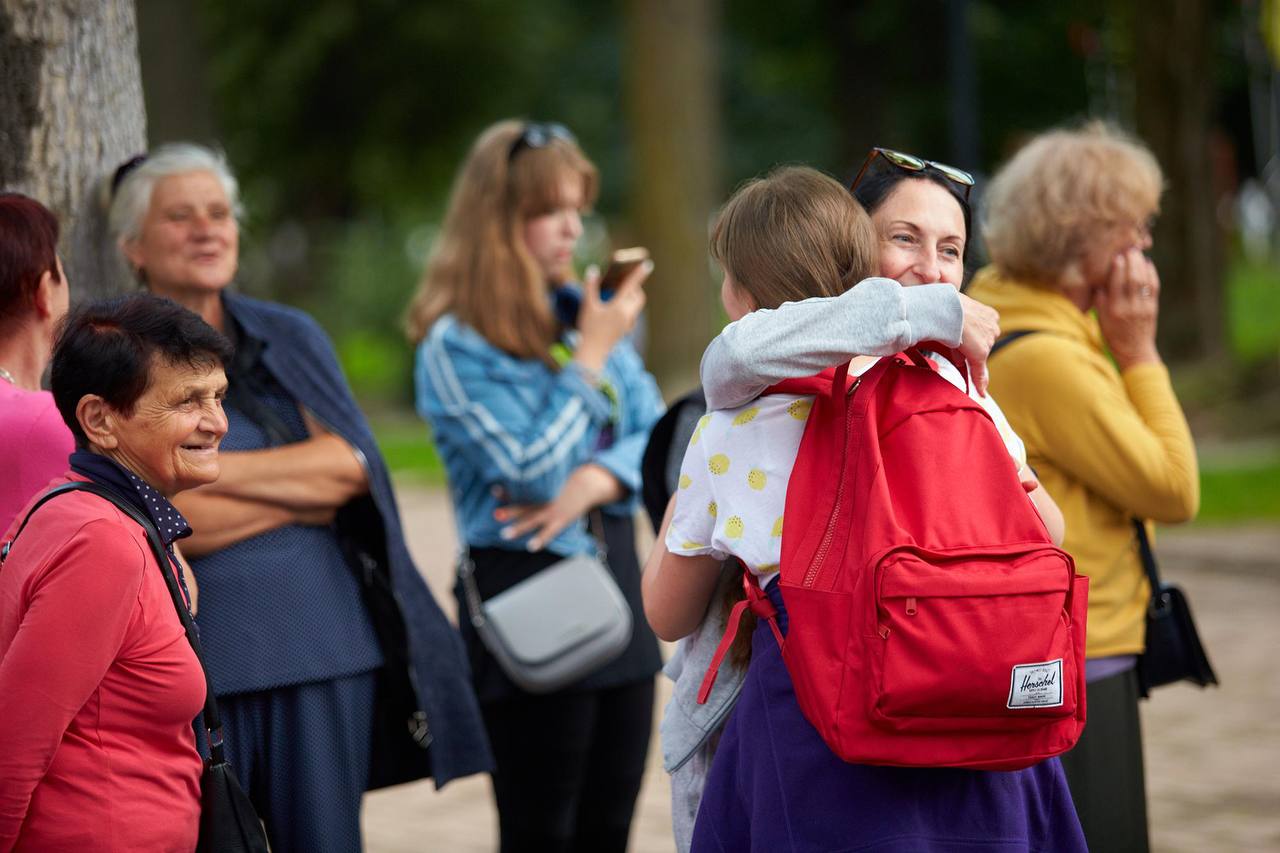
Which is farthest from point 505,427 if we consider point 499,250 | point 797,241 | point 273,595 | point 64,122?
point 797,241

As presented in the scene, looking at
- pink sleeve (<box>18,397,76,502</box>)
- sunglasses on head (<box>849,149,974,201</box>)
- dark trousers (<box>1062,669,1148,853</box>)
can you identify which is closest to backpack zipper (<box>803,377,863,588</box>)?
sunglasses on head (<box>849,149,974,201</box>)

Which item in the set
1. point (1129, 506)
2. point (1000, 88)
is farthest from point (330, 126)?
point (1129, 506)

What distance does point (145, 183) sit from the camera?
3385 millimetres

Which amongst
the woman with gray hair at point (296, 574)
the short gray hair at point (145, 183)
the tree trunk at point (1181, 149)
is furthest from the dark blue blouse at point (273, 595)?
the tree trunk at point (1181, 149)

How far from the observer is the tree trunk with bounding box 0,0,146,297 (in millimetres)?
3553

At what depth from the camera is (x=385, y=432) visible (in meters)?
20.7

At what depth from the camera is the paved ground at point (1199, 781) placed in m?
5.31

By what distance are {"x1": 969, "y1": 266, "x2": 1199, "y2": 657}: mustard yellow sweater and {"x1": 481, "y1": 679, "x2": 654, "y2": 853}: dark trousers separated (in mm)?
1249

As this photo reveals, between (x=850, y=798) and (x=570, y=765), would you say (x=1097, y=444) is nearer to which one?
(x=850, y=798)

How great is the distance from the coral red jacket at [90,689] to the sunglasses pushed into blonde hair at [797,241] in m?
1.08

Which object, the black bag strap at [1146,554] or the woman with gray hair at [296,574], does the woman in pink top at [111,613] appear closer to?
the woman with gray hair at [296,574]

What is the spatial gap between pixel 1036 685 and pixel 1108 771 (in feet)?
3.91

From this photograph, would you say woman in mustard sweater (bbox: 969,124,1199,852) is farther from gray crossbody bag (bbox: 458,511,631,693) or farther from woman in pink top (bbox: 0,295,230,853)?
woman in pink top (bbox: 0,295,230,853)

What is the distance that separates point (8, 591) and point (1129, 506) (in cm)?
218
